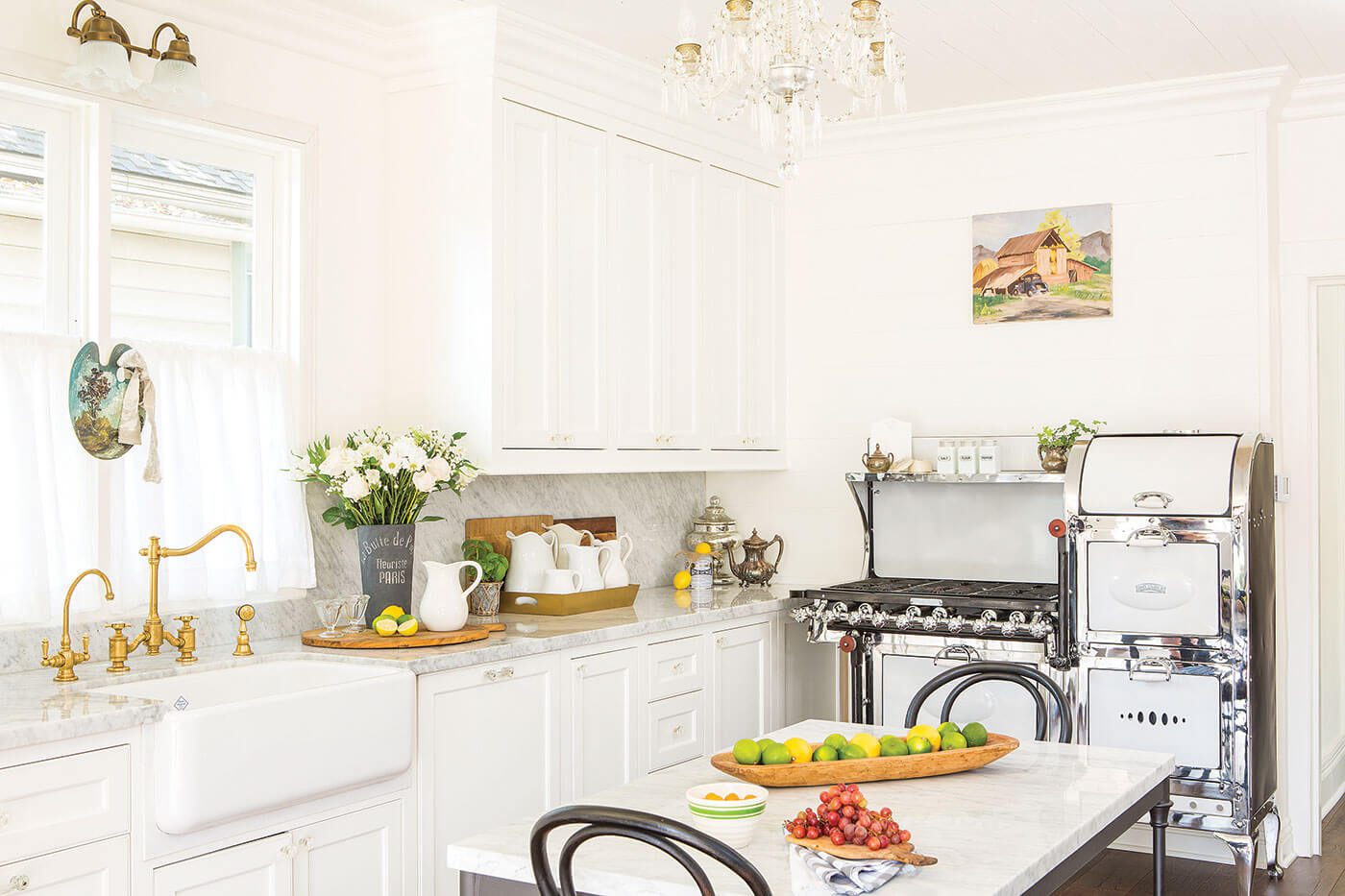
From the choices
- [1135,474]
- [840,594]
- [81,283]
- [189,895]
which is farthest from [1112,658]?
[81,283]

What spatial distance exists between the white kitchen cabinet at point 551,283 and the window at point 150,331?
64 cm

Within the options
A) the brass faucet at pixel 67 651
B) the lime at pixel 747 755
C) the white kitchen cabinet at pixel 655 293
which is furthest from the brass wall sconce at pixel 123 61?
the lime at pixel 747 755

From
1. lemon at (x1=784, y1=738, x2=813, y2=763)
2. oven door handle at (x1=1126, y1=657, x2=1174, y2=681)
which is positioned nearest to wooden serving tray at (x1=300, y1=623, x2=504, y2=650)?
lemon at (x1=784, y1=738, x2=813, y2=763)

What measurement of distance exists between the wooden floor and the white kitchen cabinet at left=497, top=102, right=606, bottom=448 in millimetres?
2200

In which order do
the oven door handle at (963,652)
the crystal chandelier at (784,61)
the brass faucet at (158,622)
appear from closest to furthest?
the crystal chandelier at (784,61) < the brass faucet at (158,622) < the oven door handle at (963,652)

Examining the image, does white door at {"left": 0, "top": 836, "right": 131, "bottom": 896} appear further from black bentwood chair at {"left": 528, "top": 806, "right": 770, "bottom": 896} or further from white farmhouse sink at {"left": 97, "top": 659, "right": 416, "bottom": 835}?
black bentwood chair at {"left": 528, "top": 806, "right": 770, "bottom": 896}

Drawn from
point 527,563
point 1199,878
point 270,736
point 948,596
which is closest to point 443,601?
point 527,563

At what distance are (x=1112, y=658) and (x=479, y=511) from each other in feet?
6.84

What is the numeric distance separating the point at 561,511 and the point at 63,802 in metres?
2.40

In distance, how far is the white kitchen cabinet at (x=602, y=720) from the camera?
3846 mm

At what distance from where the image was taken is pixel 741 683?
15.4 feet

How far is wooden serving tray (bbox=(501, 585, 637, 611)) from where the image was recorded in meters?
4.22

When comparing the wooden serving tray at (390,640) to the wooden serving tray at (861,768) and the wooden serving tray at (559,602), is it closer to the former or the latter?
the wooden serving tray at (559,602)

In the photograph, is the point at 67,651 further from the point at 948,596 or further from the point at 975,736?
the point at 948,596
